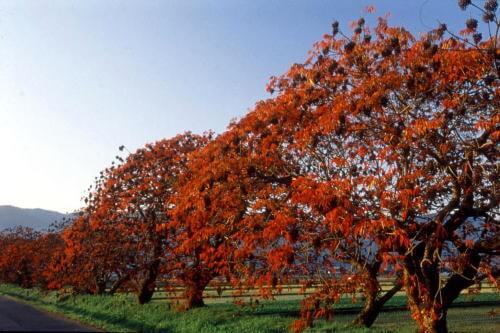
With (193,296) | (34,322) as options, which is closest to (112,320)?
(34,322)

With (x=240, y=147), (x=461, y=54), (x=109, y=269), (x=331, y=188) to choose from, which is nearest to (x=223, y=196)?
(x=240, y=147)

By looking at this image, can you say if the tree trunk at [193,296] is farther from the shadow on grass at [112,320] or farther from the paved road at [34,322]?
the paved road at [34,322]

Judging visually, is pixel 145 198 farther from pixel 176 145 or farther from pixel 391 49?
pixel 391 49

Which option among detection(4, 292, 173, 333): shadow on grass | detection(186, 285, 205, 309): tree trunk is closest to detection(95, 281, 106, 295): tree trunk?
detection(4, 292, 173, 333): shadow on grass

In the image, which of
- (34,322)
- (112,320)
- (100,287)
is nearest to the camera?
(112,320)

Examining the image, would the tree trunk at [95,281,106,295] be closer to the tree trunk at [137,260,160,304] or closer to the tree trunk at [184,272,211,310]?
the tree trunk at [137,260,160,304]

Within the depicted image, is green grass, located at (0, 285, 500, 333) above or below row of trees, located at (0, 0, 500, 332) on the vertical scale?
below

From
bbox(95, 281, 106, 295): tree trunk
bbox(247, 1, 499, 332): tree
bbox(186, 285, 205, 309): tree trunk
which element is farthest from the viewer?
bbox(95, 281, 106, 295): tree trunk

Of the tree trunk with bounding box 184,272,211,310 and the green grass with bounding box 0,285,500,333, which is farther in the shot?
the tree trunk with bounding box 184,272,211,310

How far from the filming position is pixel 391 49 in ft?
42.2

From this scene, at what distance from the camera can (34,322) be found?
70.0ft

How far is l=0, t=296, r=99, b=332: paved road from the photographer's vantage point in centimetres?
1867

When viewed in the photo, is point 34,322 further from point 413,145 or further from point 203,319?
point 413,145

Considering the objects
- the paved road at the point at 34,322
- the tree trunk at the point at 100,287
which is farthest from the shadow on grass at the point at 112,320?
the tree trunk at the point at 100,287
